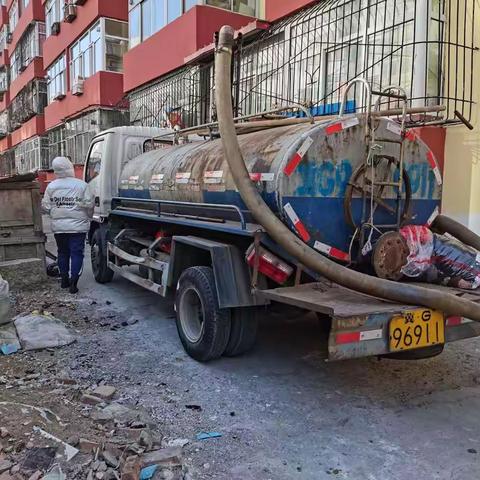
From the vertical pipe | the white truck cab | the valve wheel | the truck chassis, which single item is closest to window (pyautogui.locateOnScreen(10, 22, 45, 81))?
Answer: the white truck cab

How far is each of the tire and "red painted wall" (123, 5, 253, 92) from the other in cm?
923

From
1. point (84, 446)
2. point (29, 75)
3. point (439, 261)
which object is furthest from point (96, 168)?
point (29, 75)

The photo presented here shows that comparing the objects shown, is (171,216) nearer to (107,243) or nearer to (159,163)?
(159,163)

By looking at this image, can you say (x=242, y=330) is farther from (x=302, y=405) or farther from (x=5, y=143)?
(x=5, y=143)

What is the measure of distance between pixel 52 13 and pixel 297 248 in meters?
27.3

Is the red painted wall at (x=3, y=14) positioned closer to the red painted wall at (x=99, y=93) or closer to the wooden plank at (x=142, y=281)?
the red painted wall at (x=99, y=93)

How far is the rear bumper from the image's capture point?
10.7ft

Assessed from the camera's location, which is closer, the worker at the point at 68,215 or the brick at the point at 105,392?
the brick at the point at 105,392

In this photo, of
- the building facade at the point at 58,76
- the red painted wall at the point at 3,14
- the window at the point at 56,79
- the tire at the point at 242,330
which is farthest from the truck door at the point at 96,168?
the red painted wall at the point at 3,14

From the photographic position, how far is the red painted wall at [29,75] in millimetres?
29406

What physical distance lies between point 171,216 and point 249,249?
196cm

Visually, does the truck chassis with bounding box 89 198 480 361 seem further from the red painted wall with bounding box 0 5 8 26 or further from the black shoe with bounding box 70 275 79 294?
the red painted wall with bounding box 0 5 8 26

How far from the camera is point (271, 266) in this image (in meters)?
4.00

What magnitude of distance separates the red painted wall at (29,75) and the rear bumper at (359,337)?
99.4 feet
